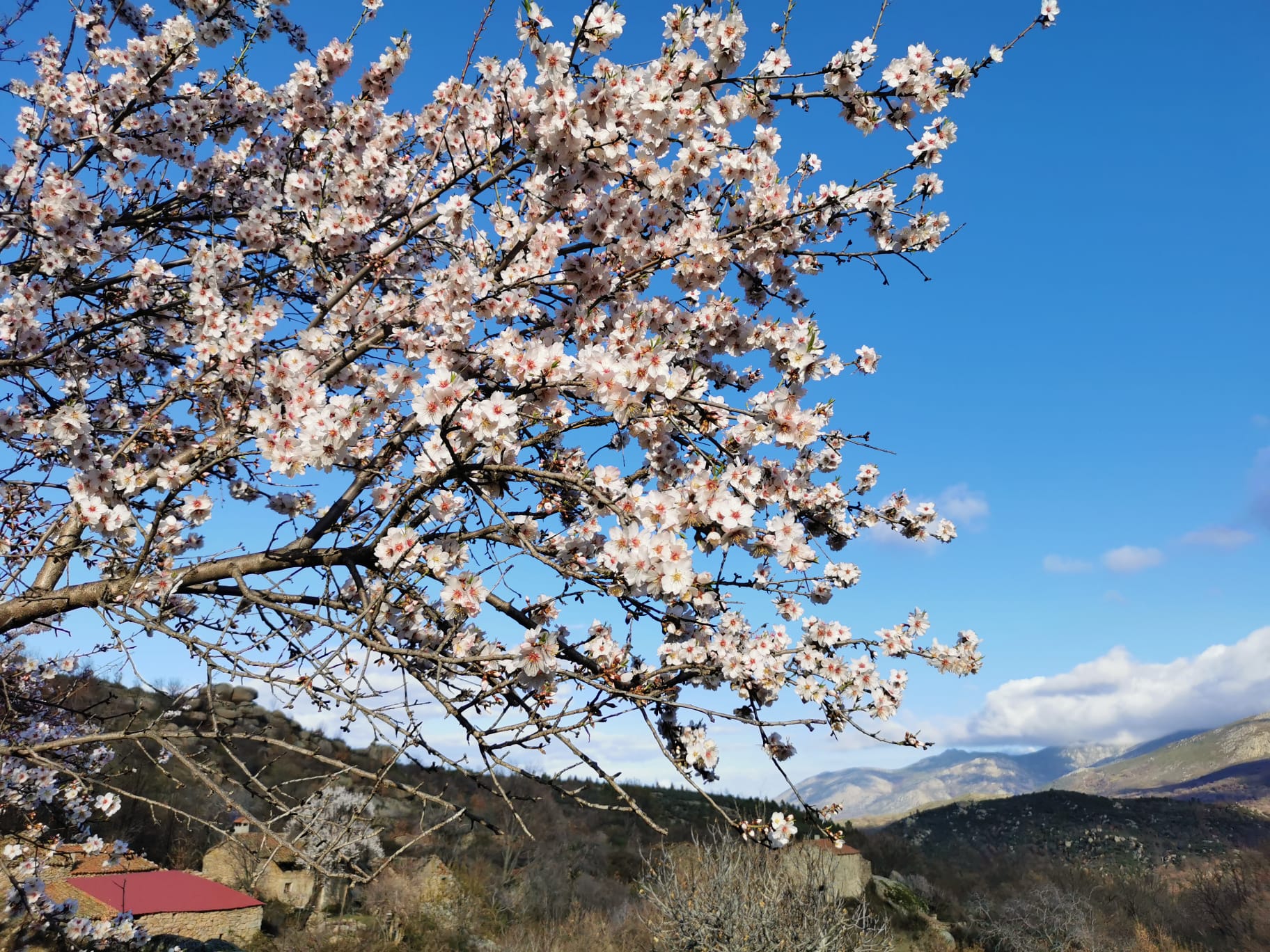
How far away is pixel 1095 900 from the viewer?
2088 cm

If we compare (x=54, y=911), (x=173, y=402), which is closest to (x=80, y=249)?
(x=173, y=402)

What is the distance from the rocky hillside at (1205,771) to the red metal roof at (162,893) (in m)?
98.1

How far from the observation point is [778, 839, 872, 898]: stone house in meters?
11.3

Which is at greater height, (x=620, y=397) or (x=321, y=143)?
(x=321, y=143)

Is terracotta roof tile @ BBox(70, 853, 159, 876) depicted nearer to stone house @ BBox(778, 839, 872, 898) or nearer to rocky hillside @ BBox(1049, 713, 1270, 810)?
stone house @ BBox(778, 839, 872, 898)

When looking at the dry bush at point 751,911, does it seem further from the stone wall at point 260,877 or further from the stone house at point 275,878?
the stone wall at point 260,877

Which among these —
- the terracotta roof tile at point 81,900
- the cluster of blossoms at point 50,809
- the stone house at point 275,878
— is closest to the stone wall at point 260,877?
the stone house at point 275,878

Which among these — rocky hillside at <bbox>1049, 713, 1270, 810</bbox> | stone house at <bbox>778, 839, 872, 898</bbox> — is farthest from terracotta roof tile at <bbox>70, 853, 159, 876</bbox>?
rocky hillside at <bbox>1049, 713, 1270, 810</bbox>

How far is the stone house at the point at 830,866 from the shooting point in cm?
1134

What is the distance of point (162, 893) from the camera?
10680 mm

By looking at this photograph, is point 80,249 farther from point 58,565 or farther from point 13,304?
point 58,565

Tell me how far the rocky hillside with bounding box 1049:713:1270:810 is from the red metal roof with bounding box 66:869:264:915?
98075 mm

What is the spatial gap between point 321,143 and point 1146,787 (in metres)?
198

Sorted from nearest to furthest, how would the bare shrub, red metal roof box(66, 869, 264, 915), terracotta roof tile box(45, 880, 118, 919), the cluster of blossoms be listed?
the cluster of blossoms, terracotta roof tile box(45, 880, 118, 919), red metal roof box(66, 869, 264, 915), the bare shrub
